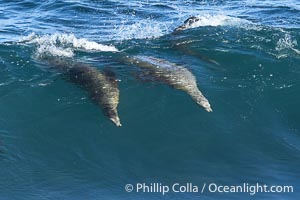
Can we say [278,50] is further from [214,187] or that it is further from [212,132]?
[214,187]

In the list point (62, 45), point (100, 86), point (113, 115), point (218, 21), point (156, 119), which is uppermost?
point (218, 21)

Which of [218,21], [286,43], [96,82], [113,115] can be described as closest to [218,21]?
[218,21]

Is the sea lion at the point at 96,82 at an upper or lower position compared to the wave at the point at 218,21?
lower

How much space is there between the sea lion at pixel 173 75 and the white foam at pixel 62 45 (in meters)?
1.70

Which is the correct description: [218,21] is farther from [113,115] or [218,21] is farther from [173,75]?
[113,115]

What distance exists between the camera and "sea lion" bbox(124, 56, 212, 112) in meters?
12.9

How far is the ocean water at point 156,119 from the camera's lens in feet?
33.1

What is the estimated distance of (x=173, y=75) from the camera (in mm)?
13398

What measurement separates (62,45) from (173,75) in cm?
397

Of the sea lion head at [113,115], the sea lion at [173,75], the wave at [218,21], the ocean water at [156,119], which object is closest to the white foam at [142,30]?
the ocean water at [156,119]

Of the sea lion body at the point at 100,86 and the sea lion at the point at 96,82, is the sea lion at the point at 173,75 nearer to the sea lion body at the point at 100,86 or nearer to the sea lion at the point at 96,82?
the sea lion at the point at 96,82

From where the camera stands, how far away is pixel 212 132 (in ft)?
38.5

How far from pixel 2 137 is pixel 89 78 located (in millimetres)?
2667

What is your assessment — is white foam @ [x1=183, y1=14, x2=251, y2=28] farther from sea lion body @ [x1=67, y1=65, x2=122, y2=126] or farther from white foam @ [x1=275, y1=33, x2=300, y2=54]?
sea lion body @ [x1=67, y1=65, x2=122, y2=126]
